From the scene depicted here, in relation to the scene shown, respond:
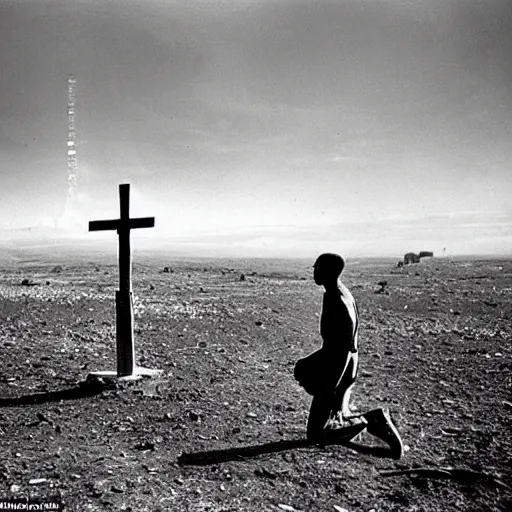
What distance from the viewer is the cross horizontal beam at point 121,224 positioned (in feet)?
26.0

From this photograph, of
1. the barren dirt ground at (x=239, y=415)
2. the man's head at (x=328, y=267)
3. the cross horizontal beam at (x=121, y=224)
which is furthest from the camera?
the cross horizontal beam at (x=121, y=224)

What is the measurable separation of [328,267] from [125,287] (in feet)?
12.7

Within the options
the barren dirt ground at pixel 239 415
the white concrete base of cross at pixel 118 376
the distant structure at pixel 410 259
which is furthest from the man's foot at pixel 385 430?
the distant structure at pixel 410 259

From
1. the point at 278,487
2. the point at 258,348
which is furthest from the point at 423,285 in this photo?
the point at 278,487

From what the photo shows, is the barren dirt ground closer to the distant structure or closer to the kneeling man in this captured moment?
the kneeling man

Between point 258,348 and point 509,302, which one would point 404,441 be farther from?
point 509,302

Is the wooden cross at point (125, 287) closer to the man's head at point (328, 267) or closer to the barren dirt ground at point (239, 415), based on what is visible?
the barren dirt ground at point (239, 415)

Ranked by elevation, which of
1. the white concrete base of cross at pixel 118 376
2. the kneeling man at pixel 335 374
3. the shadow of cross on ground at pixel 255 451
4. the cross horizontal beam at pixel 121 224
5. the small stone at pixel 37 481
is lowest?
the shadow of cross on ground at pixel 255 451

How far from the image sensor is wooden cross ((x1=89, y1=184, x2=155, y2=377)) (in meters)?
7.54

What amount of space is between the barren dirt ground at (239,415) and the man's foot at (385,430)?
0.44 ft

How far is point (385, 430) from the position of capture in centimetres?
502

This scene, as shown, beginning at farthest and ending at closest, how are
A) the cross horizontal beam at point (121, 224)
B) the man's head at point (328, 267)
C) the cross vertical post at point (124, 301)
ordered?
the cross horizontal beam at point (121, 224) → the cross vertical post at point (124, 301) → the man's head at point (328, 267)

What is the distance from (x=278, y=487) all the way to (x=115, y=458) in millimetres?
1779

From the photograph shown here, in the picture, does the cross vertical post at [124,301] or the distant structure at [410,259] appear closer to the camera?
the cross vertical post at [124,301]
